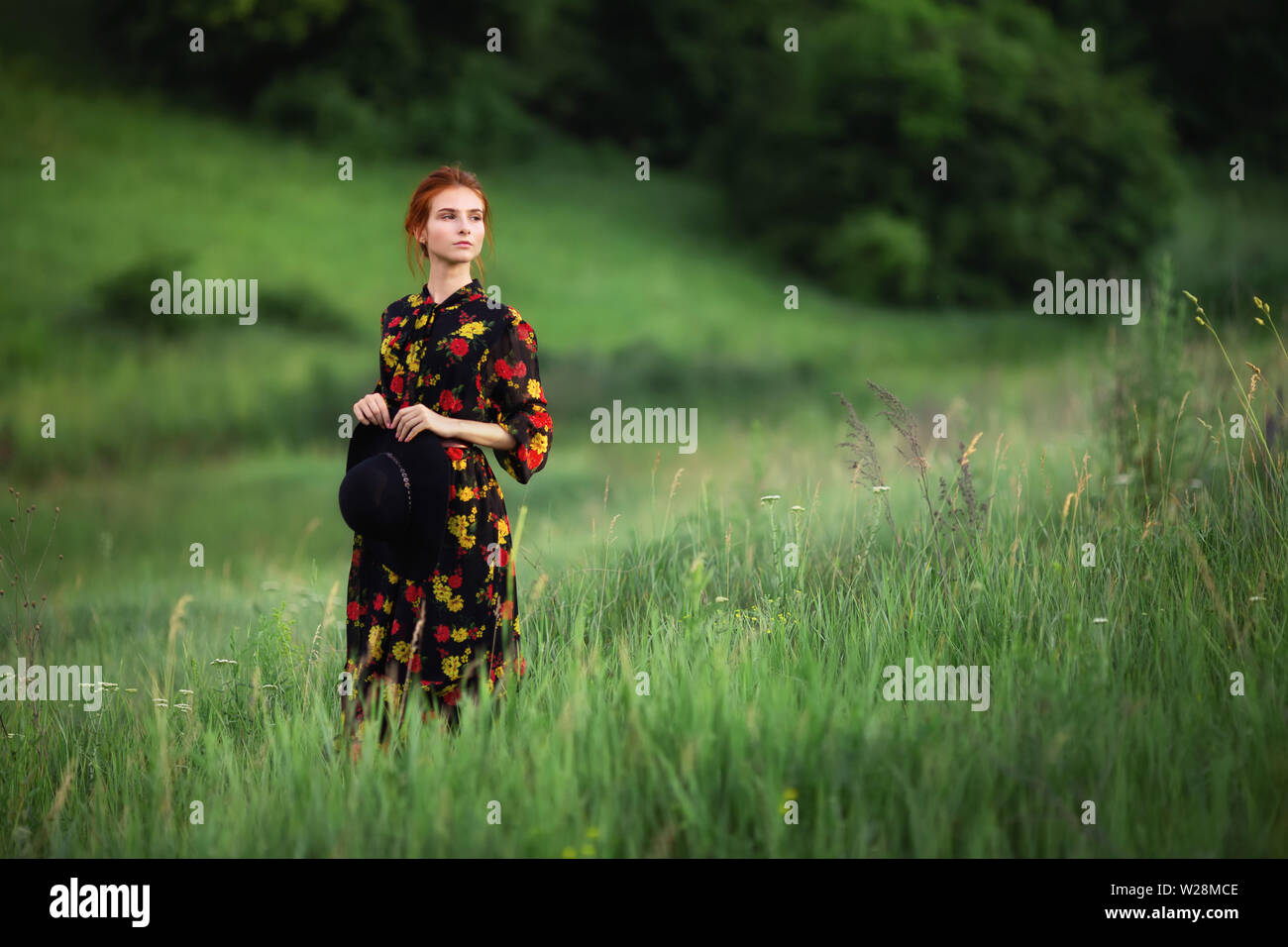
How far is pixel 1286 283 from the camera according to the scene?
20.1 metres

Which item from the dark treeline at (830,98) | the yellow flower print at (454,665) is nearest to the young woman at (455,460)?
the yellow flower print at (454,665)

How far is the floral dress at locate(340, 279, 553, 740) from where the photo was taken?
3.37 metres

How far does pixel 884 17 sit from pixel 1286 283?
1132 centimetres

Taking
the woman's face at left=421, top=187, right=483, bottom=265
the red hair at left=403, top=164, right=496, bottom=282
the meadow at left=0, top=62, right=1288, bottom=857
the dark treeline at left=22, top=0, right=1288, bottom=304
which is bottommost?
the meadow at left=0, top=62, right=1288, bottom=857

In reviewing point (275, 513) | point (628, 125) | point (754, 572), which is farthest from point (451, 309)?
point (628, 125)

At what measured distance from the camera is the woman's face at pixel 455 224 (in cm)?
341

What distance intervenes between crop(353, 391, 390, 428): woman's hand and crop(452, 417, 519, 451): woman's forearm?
22cm

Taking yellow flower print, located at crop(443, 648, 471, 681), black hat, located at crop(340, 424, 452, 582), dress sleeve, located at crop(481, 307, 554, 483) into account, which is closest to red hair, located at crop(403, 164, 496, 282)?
dress sleeve, located at crop(481, 307, 554, 483)

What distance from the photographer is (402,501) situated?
10.7 ft

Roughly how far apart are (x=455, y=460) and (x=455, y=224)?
774mm

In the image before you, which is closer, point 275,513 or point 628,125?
point 275,513

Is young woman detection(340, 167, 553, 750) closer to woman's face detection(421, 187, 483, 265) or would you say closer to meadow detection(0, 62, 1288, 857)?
woman's face detection(421, 187, 483, 265)
